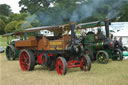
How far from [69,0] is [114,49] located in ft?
21.4

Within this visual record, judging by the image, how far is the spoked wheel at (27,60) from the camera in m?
8.24

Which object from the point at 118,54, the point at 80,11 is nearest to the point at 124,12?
the point at 80,11

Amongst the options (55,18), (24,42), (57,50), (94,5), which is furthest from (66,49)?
(55,18)

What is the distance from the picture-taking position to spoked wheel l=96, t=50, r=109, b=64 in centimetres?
1037

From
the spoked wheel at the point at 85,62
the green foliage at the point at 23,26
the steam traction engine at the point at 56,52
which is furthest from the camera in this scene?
the green foliage at the point at 23,26

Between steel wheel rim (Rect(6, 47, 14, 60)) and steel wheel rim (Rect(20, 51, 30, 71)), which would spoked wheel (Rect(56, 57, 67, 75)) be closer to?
steel wheel rim (Rect(20, 51, 30, 71))

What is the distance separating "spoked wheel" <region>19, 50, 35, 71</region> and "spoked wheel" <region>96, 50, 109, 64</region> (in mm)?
3757

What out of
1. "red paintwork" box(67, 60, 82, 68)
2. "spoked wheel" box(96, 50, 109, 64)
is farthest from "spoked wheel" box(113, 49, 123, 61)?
"red paintwork" box(67, 60, 82, 68)

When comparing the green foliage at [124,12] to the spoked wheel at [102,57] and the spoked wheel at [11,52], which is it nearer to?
the spoked wheel at [102,57]

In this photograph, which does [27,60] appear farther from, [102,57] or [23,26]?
[23,26]

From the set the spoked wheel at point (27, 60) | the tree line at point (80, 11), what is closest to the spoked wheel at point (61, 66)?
the spoked wheel at point (27, 60)

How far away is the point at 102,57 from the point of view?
10703mm

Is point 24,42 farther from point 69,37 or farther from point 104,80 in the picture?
point 104,80

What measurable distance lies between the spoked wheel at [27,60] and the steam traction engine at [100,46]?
3.19m
